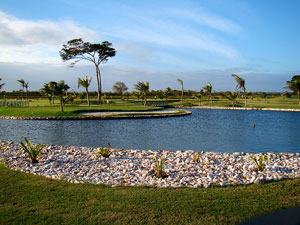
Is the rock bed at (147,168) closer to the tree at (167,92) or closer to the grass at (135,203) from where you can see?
the grass at (135,203)

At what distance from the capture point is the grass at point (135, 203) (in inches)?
192

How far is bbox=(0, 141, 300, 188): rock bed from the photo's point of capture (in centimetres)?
725

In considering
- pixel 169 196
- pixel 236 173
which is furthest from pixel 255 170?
pixel 169 196

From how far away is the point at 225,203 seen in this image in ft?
18.3

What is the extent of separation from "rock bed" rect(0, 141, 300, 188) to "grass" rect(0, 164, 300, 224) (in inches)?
19.8

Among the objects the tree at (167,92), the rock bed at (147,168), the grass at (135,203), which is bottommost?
the rock bed at (147,168)

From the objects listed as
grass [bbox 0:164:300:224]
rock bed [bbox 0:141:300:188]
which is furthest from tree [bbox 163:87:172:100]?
grass [bbox 0:164:300:224]

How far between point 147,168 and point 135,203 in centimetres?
304

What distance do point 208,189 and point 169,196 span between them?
3.99 ft

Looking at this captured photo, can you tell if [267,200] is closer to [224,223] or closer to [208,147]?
[224,223]

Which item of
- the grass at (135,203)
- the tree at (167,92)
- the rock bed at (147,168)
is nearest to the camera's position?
the grass at (135,203)

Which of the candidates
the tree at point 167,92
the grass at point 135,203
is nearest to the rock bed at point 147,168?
the grass at point 135,203

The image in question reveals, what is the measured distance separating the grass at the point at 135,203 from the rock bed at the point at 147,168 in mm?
502

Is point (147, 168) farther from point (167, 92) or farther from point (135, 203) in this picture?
point (167, 92)
